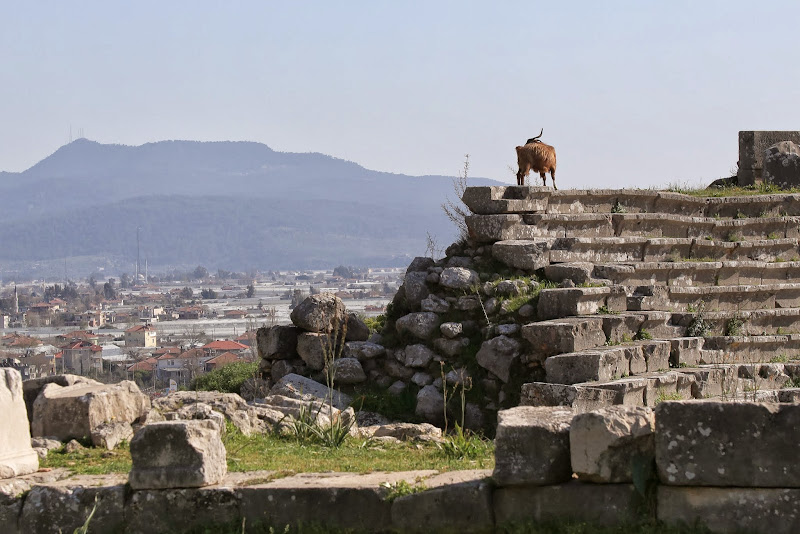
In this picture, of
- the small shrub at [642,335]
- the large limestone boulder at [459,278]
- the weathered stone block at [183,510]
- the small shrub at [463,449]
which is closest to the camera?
the weathered stone block at [183,510]

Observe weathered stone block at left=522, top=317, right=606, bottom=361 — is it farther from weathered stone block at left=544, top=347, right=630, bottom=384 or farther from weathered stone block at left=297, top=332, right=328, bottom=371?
weathered stone block at left=297, top=332, right=328, bottom=371

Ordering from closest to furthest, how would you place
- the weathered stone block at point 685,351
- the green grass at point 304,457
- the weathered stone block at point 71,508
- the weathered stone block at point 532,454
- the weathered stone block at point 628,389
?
the weathered stone block at point 532,454 < the weathered stone block at point 71,508 < the green grass at point 304,457 < the weathered stone block at point 628,389 < the weathered stone block at point 685,351

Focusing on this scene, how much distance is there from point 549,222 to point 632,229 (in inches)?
83.6

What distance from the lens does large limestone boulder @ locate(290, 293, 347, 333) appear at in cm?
1664

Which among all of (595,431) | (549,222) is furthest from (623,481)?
(549,222)

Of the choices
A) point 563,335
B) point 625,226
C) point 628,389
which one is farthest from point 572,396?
point 625,226

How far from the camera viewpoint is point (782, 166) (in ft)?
74.2

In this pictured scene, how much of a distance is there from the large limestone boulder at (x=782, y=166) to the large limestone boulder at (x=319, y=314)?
10.6 m

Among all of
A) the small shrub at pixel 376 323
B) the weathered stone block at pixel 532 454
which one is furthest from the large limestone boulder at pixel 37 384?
the small shrub at pixel 376 323

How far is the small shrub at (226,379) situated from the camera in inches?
696

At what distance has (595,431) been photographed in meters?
8.13

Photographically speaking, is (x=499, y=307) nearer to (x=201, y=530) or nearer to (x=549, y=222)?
(x=549, y=222)

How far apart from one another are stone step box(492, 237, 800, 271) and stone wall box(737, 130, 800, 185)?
127 inches

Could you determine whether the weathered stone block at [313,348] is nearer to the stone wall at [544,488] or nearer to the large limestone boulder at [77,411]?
the large limestone boulder at [77,411]
